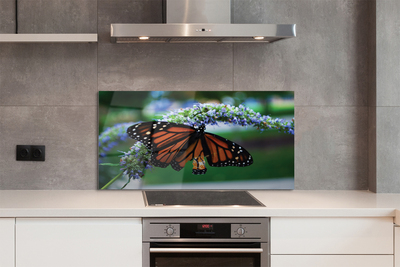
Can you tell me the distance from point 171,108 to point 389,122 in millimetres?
1282

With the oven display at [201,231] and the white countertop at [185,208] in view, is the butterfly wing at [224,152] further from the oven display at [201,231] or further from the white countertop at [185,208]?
the oven display at [201,231]

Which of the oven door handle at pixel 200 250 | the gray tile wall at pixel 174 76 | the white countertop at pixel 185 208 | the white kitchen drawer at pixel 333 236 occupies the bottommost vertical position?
the oven door handle at pixel 200 250

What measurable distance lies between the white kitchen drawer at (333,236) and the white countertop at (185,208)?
0.04m

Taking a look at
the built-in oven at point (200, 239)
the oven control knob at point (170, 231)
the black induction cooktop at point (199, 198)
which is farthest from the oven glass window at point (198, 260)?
the black induction cooktop at point (199, 198)

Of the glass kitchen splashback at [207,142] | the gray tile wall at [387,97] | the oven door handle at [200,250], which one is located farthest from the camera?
the glass kitchen splashback at [207,142]

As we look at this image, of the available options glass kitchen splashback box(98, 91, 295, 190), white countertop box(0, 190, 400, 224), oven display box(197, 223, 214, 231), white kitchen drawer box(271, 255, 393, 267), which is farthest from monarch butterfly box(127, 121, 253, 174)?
white kitchen drawer box(271, 255, 393, 267)

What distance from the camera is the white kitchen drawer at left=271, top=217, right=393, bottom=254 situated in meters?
1.86

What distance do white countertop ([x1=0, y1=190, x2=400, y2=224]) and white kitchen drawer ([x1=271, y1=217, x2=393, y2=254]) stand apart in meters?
0.04

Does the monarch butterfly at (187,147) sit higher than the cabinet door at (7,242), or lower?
higher

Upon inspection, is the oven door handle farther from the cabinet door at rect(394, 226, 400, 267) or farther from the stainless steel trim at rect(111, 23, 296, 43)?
the stainless steel trim at rect(111, 23, 296, 43)

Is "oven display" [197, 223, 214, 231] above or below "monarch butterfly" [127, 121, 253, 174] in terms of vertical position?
below

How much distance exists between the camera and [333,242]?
1.86 m

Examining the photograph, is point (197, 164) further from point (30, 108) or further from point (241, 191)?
point (30, 108)

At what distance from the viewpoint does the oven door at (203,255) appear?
183 centimetres
